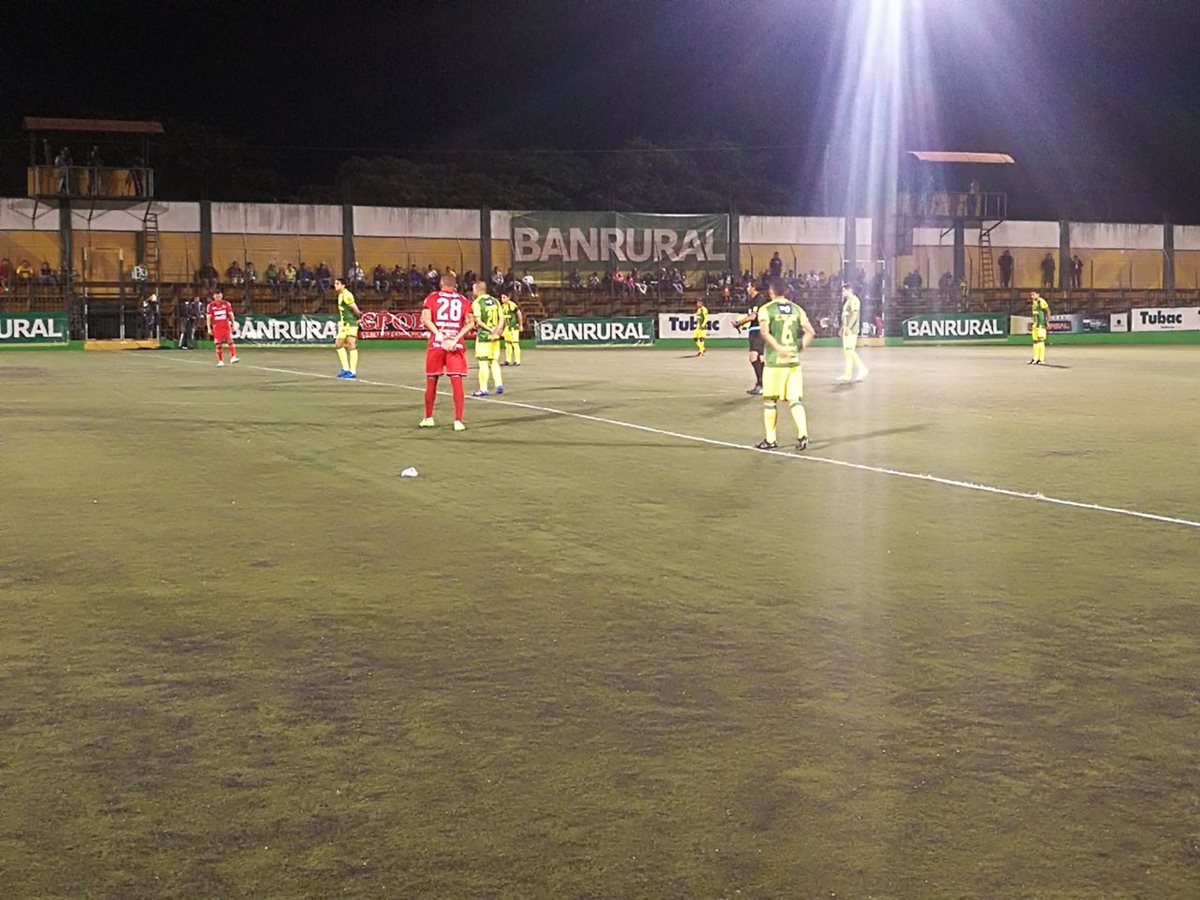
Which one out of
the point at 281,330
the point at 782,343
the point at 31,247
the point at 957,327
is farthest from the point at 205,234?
the point at 782,343

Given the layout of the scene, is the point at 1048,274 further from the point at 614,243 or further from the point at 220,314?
the point at 220,314

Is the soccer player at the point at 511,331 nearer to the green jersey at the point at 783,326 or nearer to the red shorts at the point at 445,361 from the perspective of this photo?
the red shorts at the point at 445,361

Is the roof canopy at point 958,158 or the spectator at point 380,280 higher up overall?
the roof canopy at point 958,158

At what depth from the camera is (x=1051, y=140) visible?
77.8 metres

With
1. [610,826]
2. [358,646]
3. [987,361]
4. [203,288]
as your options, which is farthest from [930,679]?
[203,288]

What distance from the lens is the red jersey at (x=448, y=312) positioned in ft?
57.1

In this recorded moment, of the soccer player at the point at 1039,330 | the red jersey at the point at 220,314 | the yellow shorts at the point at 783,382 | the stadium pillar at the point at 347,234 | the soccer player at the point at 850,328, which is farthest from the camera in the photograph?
the stadium pillar at the point at 347,234

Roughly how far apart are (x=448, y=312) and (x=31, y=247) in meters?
40.3

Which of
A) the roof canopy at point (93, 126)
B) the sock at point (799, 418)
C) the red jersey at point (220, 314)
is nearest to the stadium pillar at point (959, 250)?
the roof canopy at point (93, 126)

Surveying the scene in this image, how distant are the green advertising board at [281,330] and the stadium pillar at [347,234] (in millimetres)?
8215

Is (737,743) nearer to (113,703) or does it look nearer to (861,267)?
(113,703)

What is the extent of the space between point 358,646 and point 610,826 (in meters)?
2.58

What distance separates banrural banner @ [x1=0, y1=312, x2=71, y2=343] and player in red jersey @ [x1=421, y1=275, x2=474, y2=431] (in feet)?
107

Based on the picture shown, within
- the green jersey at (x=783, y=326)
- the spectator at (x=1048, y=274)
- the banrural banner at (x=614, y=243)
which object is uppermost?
the banrural banner at (x=614, y=243)
